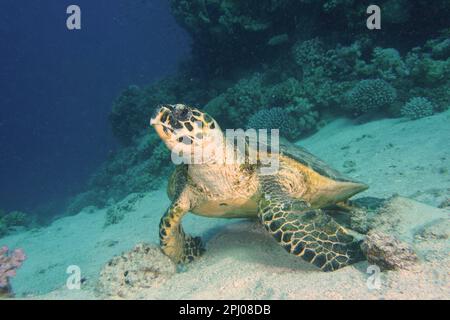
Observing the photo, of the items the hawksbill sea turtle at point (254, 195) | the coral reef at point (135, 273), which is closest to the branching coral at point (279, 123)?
the hawksbill sea turtle at point (254, 195)

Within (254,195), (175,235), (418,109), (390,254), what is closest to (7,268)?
(175,235)

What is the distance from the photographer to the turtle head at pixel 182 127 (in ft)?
9.21

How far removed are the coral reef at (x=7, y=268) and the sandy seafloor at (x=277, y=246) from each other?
0.79 feet

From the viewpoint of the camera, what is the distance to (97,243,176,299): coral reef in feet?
9.54

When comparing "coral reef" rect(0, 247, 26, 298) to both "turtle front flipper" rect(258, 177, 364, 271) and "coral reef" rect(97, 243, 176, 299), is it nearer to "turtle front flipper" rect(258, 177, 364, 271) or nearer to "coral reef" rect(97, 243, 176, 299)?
"coral reef" rect(97, 243, 176, 299)

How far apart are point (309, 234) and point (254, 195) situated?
2.96ft

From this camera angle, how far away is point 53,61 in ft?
420

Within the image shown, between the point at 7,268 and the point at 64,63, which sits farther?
the point at 64,63

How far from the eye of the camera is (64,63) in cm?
12619

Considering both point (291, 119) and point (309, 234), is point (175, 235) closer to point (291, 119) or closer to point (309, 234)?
point (309, 234)

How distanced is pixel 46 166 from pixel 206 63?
216 ft
